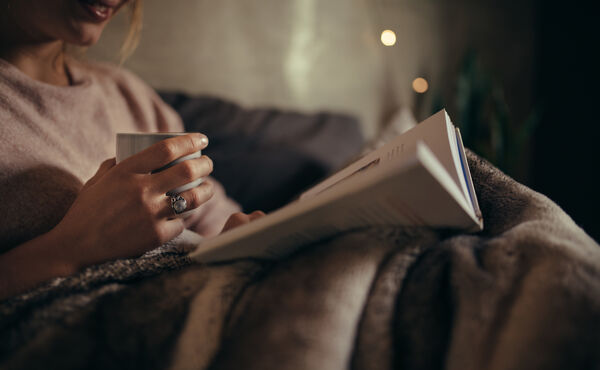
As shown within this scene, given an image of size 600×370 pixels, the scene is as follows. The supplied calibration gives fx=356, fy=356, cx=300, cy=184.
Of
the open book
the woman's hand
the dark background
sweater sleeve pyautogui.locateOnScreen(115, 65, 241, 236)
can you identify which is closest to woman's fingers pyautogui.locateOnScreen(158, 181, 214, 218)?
the woman's hand

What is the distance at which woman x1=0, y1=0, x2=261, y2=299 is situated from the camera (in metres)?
0.41

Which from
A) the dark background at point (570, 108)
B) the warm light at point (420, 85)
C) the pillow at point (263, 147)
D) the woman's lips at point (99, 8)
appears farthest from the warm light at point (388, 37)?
the woman's lips at point (99, 8)

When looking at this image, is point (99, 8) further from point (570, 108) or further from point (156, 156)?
point (570, 108)

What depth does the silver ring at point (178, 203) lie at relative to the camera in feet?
1.41

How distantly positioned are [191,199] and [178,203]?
2 centimetres

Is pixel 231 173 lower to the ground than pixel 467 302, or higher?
lower

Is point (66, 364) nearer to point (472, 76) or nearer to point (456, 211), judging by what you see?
point (456, 211)

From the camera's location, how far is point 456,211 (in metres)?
0.30

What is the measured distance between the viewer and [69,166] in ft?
1.83

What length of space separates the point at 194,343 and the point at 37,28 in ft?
1.92

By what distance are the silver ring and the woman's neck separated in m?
0.42

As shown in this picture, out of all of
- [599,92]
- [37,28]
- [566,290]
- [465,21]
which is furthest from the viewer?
[465,21]

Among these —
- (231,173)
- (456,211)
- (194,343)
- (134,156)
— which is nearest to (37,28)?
(134,156)

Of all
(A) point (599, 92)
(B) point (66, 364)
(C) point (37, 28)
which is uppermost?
(C) point (37, 28)
